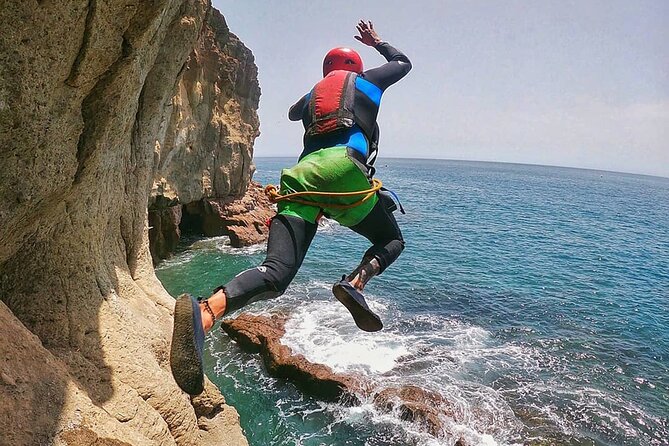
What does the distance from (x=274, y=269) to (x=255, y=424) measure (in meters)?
8.43

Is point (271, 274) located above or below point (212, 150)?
below

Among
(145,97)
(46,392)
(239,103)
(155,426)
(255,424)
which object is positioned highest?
(239,103)

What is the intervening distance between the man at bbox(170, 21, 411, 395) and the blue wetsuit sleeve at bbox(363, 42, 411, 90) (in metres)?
→ 0.01

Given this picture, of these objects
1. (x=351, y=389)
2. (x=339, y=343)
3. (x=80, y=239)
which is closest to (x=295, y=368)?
(x=351, y=389)

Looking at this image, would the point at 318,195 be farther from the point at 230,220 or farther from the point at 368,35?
the point at 230,220

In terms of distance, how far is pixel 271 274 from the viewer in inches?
154

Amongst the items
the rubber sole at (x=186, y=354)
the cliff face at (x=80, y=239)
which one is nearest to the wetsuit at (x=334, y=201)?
the rubber sole at (x=186, y=354)

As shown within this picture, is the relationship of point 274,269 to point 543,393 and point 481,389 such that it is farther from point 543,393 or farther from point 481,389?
point 543,393

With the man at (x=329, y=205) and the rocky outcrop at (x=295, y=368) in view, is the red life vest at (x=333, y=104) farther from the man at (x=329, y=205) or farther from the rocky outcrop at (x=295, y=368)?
the rocky outcrop at (x=295, y=368)

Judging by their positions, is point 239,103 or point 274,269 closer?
point 274,269

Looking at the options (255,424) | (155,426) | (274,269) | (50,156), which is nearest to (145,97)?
(50,156)

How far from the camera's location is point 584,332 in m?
17.9

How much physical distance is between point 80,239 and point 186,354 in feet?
8.05

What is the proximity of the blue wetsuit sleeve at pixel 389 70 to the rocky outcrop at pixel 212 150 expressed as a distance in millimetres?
16401
